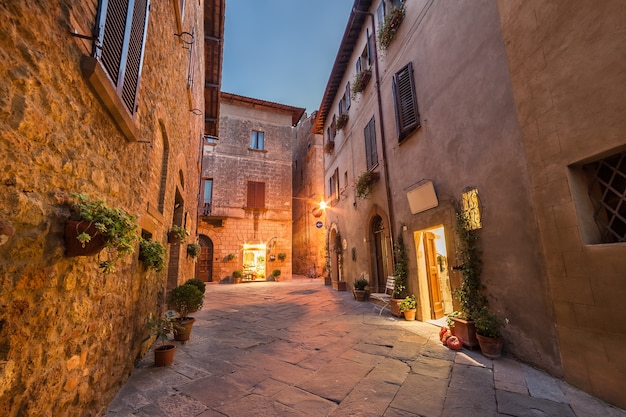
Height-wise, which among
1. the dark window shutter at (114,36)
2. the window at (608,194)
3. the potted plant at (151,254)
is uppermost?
the dark window shutter at (114,36)

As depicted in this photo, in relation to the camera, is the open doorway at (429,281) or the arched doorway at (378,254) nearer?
the open doorway at (429,281)

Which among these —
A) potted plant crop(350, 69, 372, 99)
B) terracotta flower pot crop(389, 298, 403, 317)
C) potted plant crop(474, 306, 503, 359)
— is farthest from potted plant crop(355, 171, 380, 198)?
potted plant crop(474, 306, 503, 359)

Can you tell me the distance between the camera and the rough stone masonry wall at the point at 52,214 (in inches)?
54.4

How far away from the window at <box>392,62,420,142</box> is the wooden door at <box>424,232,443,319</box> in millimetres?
2315

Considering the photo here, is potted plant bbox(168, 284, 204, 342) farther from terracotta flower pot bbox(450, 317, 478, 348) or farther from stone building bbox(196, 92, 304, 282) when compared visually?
stone building bbox(196, 92, 304, 282)

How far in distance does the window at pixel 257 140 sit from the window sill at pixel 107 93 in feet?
49.9

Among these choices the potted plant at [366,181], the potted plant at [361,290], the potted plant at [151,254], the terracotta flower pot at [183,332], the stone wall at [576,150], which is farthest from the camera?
the potted plant at [361,290]

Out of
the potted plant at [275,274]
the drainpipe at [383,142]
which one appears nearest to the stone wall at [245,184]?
the potted plant at [275,274]

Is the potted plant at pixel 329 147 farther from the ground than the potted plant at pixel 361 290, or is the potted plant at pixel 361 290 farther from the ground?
the potted plant at pixel 329 147

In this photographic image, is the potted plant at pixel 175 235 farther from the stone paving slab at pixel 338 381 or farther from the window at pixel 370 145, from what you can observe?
the window at pixel 370 145

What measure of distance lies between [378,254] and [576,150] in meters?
5.94

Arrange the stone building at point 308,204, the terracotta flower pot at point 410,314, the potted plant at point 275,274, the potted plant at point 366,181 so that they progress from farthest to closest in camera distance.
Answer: the stone building at point 308,204, the potted plant at point 275,274, the potted plant at point 366,181, the terracotta flower pot at point 410,314

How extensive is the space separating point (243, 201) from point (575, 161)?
15.3 meters

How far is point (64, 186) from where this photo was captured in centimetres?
181
